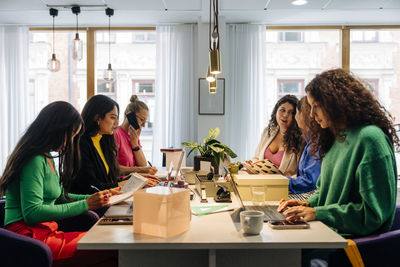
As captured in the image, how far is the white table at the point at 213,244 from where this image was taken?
48.0 inches

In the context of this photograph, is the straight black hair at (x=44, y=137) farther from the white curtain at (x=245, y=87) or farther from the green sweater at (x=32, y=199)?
the white curtain at (x=245, y=87)

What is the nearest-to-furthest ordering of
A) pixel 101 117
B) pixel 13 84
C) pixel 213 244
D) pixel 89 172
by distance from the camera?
1. pixel 213 244
2. pixel 89 172
3. pixel 101 117
4. pixel 13 84

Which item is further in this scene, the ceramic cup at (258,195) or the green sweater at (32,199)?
the ceramic cup at (258,195)

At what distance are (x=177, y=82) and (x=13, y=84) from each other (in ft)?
7.84

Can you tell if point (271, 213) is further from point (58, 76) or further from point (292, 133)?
point (58, 76)

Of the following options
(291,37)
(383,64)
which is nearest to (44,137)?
(291,37)

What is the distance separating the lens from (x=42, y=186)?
1.54 metres

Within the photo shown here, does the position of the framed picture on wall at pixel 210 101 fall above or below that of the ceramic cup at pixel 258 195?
above

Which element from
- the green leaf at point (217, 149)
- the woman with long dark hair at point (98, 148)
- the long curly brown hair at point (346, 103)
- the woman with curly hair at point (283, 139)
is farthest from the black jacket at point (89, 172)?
the long curly brown hair at point (346, 103)

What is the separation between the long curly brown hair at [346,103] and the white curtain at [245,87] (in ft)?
10.5

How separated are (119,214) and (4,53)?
4433mm

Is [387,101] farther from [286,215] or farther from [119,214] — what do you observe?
[119,214]

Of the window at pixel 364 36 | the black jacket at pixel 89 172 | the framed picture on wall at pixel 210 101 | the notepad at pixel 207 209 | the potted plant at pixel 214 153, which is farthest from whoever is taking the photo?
the window at pixel 364 36

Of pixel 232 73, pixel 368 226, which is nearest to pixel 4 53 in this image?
pixel 232 73
